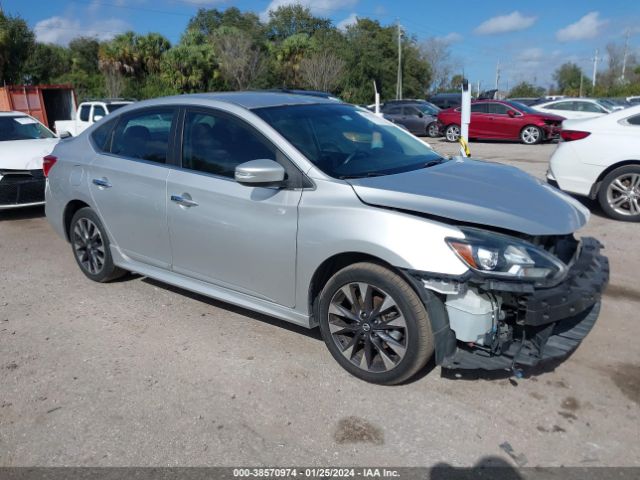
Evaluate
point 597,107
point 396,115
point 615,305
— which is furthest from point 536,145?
point 615,305

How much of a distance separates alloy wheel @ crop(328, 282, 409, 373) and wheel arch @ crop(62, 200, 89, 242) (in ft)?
9.70

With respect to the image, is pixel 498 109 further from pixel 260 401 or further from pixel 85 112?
pixel 260 401

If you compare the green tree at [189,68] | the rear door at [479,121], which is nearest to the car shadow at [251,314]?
the rear door at [479,121]

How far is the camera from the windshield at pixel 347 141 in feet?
11.9

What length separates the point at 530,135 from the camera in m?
18.2

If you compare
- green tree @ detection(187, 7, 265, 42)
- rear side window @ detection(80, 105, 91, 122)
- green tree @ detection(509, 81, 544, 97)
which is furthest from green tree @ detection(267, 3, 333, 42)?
rear side window @ detection(80, 105, 91, 122)

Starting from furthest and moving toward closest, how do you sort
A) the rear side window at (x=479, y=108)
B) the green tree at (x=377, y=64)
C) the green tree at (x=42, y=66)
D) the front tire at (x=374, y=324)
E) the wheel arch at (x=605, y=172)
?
the green tree at (x=377, y=64)
the green tree at (x=42, y=66)
the rear side window at (x=479, y=108)
the wheel arch at (x=605, y=172)
the front tire at (x=374, y=324)

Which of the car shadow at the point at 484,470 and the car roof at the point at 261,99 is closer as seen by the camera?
the car shadow at the point at 484,470

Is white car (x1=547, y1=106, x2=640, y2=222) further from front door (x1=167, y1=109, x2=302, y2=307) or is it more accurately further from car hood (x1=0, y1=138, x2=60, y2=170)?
car hood (x1=0, y1=138, x2=60, y2=170)

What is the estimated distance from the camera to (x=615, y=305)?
14.5 feet

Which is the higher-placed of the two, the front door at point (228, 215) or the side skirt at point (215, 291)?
the front door at point (228, 215)

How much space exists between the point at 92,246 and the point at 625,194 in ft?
20.5

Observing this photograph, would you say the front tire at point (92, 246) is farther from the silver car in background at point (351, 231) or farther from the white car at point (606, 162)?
the white car at point (606, 162)

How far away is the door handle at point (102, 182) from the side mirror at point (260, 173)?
1.83m
